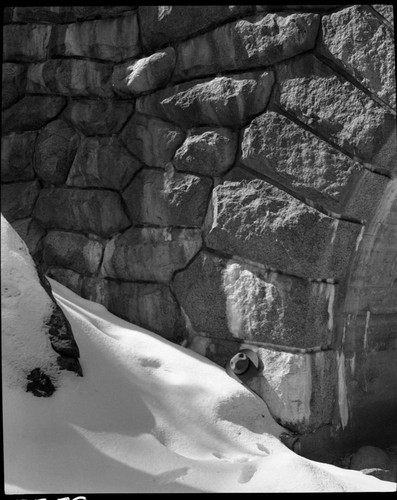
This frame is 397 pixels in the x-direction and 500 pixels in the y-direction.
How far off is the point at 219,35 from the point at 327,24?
0.44 meters

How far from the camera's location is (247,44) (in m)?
2.37

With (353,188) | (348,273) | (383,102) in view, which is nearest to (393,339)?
(348,273)

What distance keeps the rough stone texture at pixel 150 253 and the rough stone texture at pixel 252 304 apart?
0.06 m

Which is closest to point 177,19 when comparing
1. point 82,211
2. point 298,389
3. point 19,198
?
point 82,211

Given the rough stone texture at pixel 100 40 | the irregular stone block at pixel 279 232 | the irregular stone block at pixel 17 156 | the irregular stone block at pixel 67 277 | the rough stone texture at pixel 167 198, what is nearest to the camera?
the irregular stone block at pixel 279 232

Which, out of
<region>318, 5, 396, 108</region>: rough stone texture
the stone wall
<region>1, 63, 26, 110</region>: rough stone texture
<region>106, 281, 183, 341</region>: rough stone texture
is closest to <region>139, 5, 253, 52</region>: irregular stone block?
the stone wall

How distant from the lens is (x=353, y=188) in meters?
2.21

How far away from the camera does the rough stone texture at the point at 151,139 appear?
102 inches

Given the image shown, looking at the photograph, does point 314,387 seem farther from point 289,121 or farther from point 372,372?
point 289,121

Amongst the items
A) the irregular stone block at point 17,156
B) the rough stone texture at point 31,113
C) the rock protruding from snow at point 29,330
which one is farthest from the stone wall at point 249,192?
the rock protruding from snow at point 29,330

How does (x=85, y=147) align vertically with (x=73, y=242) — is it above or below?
above

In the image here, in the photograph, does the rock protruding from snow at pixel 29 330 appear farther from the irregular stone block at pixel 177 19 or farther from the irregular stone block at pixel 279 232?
the irregular stone block at pixel 177 19

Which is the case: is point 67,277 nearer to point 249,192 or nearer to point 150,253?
point 150,253

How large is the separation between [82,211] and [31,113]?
649mm
